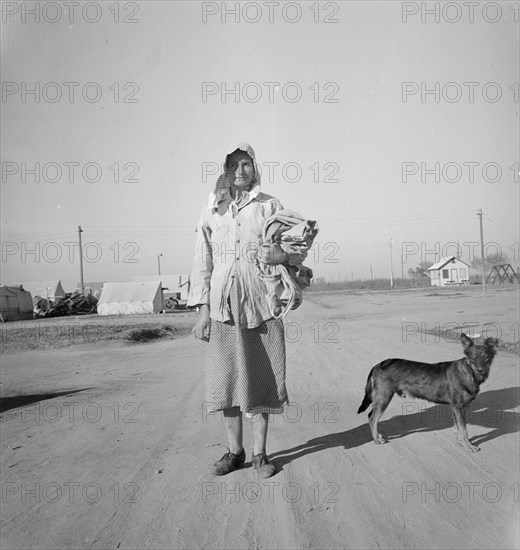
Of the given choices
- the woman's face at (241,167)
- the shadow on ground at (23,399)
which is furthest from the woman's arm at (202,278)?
the shadow on ground at (23,399)

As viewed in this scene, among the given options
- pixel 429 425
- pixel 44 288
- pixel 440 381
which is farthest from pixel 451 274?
pixel 44 288

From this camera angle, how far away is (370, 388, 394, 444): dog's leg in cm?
321

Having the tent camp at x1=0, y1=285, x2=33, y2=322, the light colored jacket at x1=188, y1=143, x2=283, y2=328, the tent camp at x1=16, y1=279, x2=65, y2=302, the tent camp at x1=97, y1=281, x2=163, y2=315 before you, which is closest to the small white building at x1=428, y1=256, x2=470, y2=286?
the tent camp at x1=97, y1=281, x2=163, y2=315

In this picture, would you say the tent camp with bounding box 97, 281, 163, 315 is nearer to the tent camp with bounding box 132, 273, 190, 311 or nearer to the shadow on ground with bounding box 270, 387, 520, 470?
the tent camp with bounding box 132, 273, 190, 311

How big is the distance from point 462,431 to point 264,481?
145 centimetres

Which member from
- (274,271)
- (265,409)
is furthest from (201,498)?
(274,271)

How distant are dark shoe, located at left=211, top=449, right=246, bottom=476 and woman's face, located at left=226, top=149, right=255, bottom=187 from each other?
1.67 m

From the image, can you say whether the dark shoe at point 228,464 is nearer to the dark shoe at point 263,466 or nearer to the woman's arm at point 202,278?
the dark shoe at point 263,466

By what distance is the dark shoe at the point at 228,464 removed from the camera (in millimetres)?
2734

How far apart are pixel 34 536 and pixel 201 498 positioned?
2.68ft

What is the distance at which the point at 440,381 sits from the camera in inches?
130

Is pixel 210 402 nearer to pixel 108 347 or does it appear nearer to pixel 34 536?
pixel 34 536

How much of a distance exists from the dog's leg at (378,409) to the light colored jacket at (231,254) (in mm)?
1207

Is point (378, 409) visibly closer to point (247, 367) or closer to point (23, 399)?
point (247, 367)
